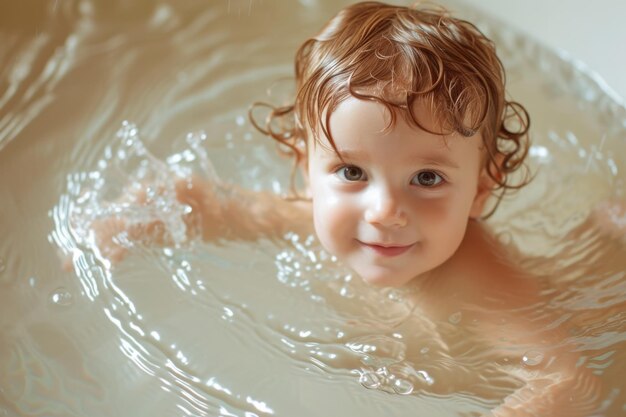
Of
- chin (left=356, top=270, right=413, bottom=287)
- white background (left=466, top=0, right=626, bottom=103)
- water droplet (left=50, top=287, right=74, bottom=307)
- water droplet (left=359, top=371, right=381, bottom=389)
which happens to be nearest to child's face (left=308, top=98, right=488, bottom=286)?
chin (left=356, top=270, right=413, bottom=287)

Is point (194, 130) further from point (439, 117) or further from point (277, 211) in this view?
point (439, 117)

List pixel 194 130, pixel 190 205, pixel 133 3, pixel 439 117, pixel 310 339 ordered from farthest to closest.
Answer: pixel 133 3 < pixel 194 130 < pixel 190 205 < pixel 310 339 < pixel 439 117

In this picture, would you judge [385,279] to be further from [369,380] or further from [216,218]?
[216,218]

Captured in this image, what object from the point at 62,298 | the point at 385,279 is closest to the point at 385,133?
the point at 385,279

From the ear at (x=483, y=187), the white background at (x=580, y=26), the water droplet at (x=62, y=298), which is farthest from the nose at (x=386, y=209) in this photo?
the white background at (x=580, y=26)

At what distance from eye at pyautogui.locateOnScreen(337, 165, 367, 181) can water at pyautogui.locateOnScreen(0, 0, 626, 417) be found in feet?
0.68

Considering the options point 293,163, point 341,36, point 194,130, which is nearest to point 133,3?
point 194,130

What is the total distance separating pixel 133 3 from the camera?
5.12 ft

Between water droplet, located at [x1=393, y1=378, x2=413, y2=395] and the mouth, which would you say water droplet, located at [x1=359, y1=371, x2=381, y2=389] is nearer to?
water droplet, located at [x1=393, y1=378, x2=413, y2=395]

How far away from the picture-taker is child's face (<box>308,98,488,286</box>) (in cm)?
96

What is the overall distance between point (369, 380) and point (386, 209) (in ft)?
0.71

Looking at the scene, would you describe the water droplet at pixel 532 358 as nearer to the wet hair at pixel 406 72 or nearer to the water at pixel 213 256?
the water at pixel 213 256

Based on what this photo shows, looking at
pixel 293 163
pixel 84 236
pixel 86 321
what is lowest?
pixel 86 321

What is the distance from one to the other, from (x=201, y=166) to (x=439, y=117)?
482mm
